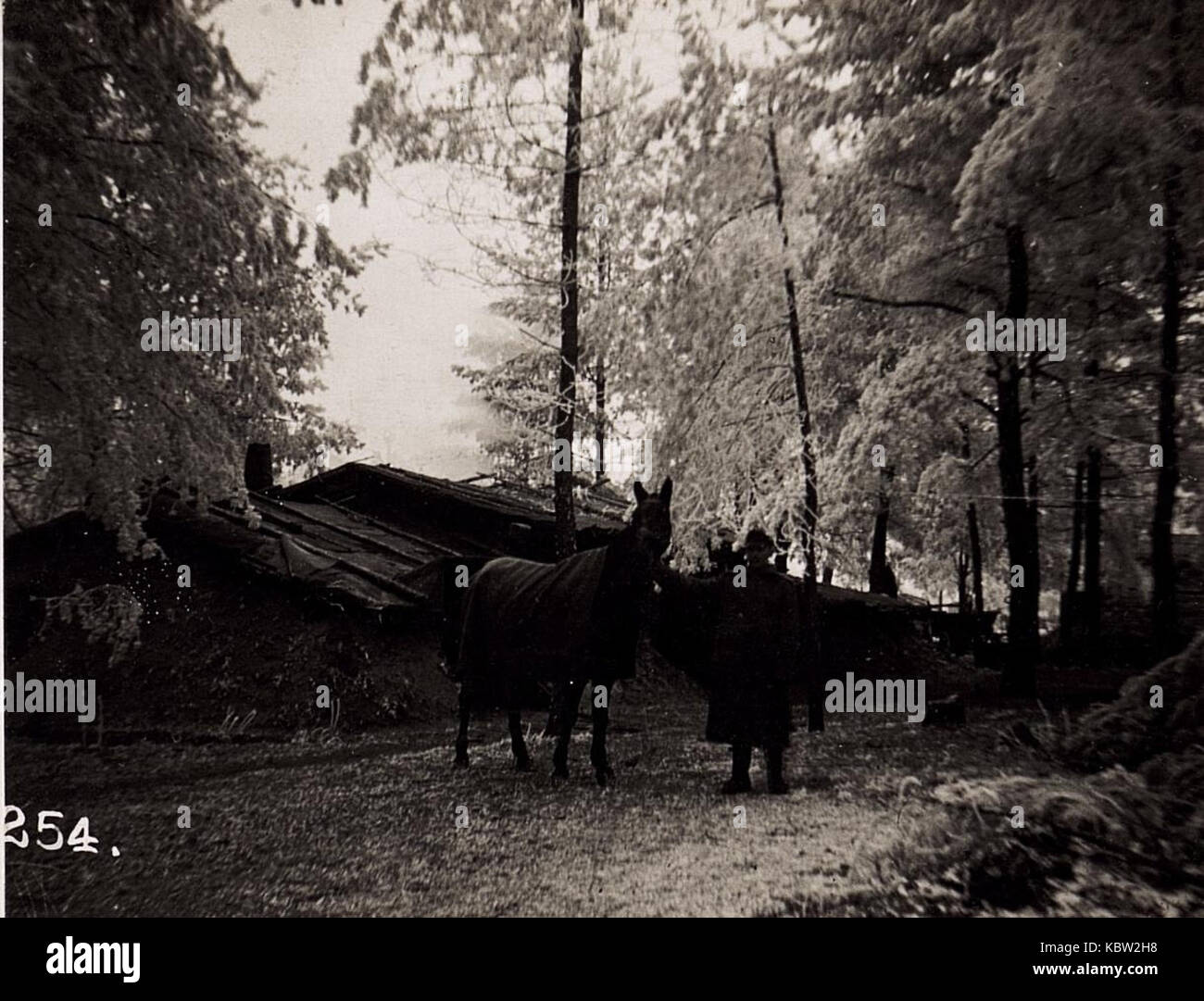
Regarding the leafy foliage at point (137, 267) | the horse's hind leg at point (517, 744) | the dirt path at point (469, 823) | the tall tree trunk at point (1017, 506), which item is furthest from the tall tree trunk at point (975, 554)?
the leafy foliage at point (137, 267)

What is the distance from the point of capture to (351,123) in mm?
4062

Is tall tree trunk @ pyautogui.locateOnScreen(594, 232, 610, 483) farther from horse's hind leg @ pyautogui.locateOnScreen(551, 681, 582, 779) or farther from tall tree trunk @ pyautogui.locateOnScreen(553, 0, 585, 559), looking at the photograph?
horse's hind leg @ pyautogui.locateOnScreen(551, 681, 582, 779)

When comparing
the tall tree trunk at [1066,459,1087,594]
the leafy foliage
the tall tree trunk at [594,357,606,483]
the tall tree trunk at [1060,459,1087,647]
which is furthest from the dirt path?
the leafy foliage

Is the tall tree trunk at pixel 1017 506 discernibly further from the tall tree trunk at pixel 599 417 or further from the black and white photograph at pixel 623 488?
the tall tree trunk at pixel 599 417

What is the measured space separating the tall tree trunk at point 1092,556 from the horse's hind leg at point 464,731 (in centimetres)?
318

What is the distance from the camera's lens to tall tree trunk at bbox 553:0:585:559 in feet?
13.7

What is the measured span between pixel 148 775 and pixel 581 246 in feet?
12.3

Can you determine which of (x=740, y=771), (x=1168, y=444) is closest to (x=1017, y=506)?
(x=1168, y=444)

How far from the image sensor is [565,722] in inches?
149

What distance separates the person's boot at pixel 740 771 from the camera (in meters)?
3.52

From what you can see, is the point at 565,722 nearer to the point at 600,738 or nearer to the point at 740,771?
the point at 600,738

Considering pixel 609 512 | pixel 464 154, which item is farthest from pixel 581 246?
pixel 609 512
